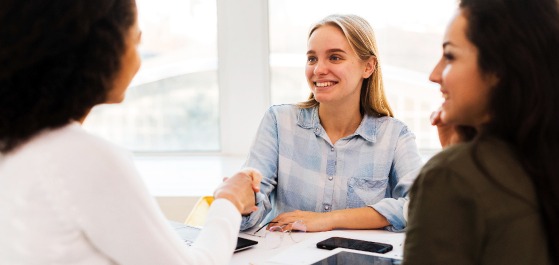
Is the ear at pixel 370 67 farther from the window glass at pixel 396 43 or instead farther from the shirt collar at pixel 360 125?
the window glass at pixel 396 43

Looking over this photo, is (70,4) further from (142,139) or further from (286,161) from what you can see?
(142,139)

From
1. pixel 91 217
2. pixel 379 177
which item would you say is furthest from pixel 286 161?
pixel 91 217

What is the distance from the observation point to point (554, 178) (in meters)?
1.04

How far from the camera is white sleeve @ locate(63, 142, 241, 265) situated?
3.69ft

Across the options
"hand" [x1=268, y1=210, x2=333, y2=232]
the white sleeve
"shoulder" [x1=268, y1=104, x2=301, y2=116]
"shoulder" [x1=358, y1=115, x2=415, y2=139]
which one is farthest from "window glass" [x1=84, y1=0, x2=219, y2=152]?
the white sleeve

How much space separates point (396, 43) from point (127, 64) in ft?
7.30

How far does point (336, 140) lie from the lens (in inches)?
94.7

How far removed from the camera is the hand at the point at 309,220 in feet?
6.59

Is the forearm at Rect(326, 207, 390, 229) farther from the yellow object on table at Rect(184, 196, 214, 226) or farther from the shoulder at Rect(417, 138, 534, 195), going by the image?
the shoulder at Rect(417, 138, 534, 195)

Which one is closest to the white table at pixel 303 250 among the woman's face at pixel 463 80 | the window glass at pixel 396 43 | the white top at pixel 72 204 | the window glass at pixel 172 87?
the white top at pixel 72 204

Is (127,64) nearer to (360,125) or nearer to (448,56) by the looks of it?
(448,56)

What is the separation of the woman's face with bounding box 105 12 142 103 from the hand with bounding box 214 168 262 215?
367 mm

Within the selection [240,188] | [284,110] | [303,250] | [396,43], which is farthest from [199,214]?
[396,43]

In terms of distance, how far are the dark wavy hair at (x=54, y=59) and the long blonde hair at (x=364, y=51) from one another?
51.3 inches
